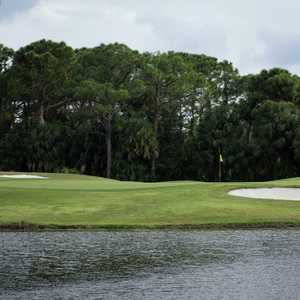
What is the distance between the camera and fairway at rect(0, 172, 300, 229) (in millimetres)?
26781

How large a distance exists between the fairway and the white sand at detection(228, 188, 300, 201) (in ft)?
1.86

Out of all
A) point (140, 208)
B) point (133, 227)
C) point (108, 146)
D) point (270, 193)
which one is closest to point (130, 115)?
point (108, 146)

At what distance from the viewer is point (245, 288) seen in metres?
14.1

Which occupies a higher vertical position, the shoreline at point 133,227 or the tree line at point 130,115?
the tree line at point 130,115

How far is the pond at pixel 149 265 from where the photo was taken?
1380 cm

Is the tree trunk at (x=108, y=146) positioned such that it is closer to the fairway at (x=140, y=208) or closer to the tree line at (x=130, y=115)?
the tree line at (x=130, y=115)

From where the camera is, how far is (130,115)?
82.8m

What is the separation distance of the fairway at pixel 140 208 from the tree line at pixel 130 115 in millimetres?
40056

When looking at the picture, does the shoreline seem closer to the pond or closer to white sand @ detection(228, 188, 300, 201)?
the pond

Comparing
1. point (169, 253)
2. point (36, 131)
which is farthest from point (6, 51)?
point (169, 253)

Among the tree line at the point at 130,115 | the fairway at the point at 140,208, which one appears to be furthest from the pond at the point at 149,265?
the tree line at the point at 130,115

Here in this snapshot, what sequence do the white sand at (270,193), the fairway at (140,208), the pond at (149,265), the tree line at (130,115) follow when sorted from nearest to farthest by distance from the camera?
the pond at (149,265) < the fairway at (140,208) < the white sand at (270,193) < the tree line at (130,115)

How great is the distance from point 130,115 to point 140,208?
176 feet

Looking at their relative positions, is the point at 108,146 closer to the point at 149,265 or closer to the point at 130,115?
the point at 130,115
